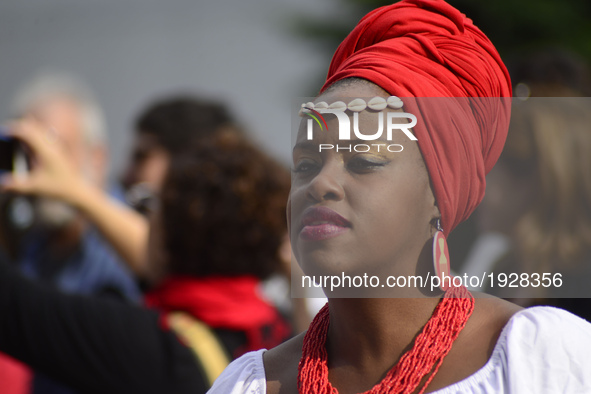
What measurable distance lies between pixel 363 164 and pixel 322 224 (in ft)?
0.33

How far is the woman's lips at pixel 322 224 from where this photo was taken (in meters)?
0.92

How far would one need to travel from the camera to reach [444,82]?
96 centimetres

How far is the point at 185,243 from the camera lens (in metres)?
2.14

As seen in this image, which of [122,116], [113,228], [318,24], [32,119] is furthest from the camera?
[122,116]

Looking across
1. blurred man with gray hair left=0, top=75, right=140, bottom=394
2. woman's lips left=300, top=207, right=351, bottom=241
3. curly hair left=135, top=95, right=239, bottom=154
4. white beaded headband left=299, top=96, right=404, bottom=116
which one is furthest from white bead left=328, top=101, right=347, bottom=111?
curly hair left=135, top=95, right=239, bottom=154

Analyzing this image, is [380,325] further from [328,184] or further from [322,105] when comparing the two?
[322,105]

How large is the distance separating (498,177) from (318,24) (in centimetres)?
720

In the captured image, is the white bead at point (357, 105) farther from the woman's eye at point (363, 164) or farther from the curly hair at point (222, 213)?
the curly hair at point (222, 213)

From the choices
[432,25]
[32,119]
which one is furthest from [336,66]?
[32,119]

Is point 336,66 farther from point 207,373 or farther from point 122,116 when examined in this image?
point 122,116

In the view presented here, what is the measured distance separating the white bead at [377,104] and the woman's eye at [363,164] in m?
0.07

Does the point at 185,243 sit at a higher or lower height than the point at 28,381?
higher

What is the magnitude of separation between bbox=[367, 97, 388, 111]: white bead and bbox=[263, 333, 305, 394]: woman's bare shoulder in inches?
17.2

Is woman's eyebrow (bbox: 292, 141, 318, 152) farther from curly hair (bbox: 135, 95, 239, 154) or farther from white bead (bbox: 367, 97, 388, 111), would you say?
curly hair (bbox: 135, 95, 239, 154)
